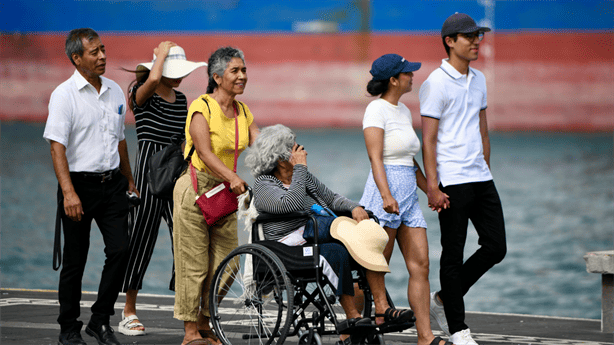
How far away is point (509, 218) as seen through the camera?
28984 millimetres

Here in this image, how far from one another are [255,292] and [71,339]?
93cm

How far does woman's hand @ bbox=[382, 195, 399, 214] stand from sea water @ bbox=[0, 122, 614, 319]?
10392mm

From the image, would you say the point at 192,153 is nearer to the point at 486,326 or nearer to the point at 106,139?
the point at 106,139

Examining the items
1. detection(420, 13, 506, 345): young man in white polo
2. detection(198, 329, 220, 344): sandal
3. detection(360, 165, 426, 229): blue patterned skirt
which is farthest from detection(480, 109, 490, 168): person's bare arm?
detection(198, 329, 220, 344): sandal

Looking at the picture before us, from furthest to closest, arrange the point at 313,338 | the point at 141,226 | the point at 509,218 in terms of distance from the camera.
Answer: the point at 509,218, the point at 141,226, the point at 313,338

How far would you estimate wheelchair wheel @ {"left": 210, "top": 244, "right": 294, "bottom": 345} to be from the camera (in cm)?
312

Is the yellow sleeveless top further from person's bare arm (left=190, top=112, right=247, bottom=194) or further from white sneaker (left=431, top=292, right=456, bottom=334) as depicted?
white sneaker (left=431, top=292, right=456, bottom=334)

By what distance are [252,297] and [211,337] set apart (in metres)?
0.56

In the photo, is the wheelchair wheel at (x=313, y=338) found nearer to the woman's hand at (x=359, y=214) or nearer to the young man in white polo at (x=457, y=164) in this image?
the woman's hand at (x=359, y=214)

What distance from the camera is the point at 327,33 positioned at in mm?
36656

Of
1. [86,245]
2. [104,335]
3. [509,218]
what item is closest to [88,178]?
[86,245]

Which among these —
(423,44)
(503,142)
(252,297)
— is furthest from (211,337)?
(503,142)

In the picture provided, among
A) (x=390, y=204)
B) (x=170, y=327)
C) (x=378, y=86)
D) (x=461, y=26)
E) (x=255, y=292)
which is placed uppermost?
(x=461, y=26)

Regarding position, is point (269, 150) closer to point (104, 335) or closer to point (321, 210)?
point (321, 210)
